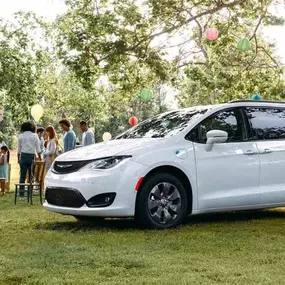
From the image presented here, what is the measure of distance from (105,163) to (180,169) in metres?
0.95

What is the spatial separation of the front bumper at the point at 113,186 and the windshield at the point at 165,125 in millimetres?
875

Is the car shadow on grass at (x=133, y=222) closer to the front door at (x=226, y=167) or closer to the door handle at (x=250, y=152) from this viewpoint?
the front door at (x=226, y=167)

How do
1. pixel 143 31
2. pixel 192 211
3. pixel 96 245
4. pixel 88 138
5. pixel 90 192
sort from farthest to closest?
pixel 143 31
pixel 88 138
pixel 192 211
pixel 90 192
pixel 96 245

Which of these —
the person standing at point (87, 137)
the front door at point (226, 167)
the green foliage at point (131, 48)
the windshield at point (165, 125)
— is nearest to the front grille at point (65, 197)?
the windshield at point (165, 125)

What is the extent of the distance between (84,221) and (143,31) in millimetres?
12513

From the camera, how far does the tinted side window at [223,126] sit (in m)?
8.19

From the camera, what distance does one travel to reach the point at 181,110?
9047 millimetres

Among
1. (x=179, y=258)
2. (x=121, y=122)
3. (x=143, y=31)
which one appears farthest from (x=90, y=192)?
(x=121, y=122)

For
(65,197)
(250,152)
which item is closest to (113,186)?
(65,197)

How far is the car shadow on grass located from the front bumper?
372 millimetres

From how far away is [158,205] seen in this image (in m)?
7.75

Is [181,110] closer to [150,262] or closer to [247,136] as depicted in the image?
[247,136]

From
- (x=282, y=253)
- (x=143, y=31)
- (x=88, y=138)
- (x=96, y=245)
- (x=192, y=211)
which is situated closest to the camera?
(x=282, y=253)

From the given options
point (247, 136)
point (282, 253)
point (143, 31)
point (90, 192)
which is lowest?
point (282, 253)
